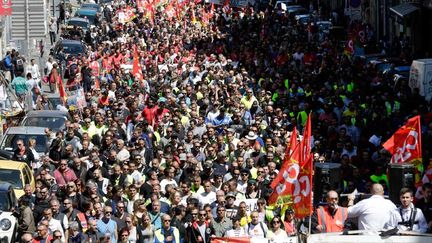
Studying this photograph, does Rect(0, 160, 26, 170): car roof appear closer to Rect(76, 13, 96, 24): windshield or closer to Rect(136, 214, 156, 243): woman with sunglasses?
Rect(136, 214, 156, 243): woman with sunglasses

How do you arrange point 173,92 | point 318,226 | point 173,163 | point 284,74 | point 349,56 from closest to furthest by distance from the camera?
point 318,226 → point 173,163 → point 173,92 → point 284,74 → point 349,56

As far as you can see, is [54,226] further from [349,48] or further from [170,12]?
[170,12]

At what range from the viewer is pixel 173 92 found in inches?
1484

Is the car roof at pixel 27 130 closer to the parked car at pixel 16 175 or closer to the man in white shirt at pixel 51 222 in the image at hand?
the parked car at pixel 16 175

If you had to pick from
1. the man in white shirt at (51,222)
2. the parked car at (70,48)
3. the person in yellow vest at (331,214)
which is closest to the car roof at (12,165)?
the man in white shirt at (51,222)

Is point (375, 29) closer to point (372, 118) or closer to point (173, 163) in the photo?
point (372, 118)

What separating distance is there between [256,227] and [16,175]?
6193 mm

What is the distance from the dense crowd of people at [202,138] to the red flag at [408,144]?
0.57 m

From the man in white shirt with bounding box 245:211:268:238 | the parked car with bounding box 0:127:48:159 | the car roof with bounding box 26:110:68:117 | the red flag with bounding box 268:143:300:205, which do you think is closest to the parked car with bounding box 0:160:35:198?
the parked car with bounding box 0:127:48:159

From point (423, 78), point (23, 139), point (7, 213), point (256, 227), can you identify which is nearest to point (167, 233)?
point (256, 227)

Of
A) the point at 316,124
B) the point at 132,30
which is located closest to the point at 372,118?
the point at 316,124

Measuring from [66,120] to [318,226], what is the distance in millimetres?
14681

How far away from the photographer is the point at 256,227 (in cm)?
2106

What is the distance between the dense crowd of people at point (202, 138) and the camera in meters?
21.6
